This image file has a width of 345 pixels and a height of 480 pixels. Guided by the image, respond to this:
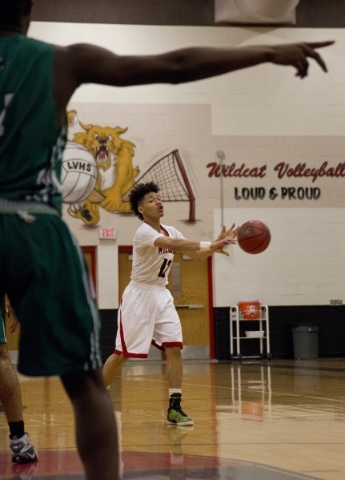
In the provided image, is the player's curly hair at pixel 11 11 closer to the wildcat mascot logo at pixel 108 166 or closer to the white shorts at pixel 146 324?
the white shorts at pixel 146 324

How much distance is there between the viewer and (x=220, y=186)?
672 inches

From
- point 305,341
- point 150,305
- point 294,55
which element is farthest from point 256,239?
point 305,341

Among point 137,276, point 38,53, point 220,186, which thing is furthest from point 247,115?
point 38,53

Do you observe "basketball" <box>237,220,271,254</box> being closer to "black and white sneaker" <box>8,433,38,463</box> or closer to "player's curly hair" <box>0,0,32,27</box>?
"black and white sneaker" <box>8,433,38,463</box>

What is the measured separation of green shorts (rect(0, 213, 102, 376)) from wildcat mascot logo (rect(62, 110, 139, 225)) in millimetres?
14213

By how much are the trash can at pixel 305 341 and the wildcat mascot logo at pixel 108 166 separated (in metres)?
4.13

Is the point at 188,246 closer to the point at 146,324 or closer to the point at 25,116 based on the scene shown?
the point at 146,324

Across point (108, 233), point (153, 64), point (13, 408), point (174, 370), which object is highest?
point (108, 233)

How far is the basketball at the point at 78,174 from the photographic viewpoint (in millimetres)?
16625

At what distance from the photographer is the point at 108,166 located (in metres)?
16.9

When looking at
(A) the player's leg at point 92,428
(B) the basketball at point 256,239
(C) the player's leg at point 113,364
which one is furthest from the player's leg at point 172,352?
(A) the player's leg at point 92,428

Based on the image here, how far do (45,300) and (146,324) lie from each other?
4.90 m

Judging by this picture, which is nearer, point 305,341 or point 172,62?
point 172,62

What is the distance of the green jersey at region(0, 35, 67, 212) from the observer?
8.20ft
